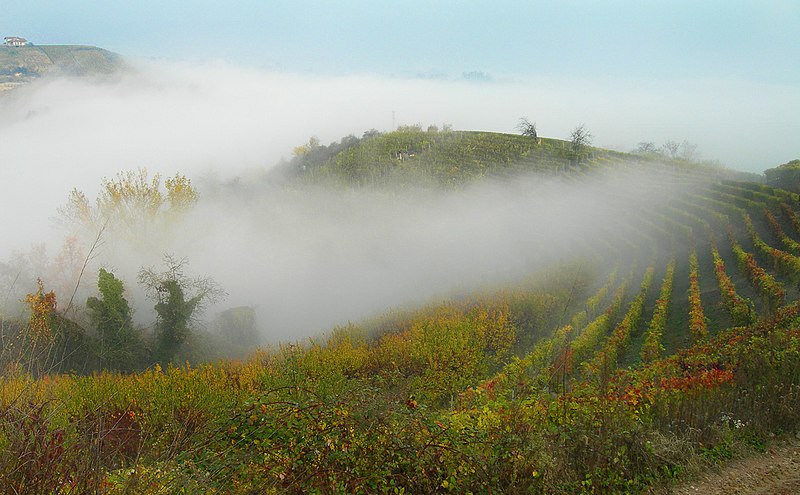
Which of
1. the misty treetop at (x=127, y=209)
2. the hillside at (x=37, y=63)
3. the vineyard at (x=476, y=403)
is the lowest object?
the misty treetop at (x=127, y=209)

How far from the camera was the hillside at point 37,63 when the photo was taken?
156125mm

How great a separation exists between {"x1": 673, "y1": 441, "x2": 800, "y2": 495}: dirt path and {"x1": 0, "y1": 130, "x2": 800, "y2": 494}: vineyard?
0.64 ft

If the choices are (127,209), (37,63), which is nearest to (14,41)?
(37,63)

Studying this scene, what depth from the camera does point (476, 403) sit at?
11.4 meters

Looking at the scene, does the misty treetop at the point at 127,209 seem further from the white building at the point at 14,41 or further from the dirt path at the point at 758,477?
the white building at the point at 14,41

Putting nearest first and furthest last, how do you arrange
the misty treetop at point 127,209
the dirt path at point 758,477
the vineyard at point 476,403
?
the vineyard at point 476,403, the dirt path at point 758,477, the misty treetop at point 127,209

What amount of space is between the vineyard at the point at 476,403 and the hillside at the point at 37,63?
182m

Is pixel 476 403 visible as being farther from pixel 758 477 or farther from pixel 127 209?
pixel 127 209

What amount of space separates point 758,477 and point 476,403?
20.1ft

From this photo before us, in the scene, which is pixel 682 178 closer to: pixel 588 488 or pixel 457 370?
pixel 457 370

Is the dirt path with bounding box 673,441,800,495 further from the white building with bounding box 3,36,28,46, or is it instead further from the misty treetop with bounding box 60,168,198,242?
the white building with bounding box 3,36,28,46

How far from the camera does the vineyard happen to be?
4918 millimetres

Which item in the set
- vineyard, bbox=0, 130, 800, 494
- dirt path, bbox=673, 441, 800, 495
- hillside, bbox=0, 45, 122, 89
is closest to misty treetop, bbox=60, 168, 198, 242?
vineyard, bbox=0, 130, 800, 494

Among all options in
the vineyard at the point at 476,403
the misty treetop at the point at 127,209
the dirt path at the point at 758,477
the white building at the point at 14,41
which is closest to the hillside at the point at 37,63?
the white building at the point at 14,41
